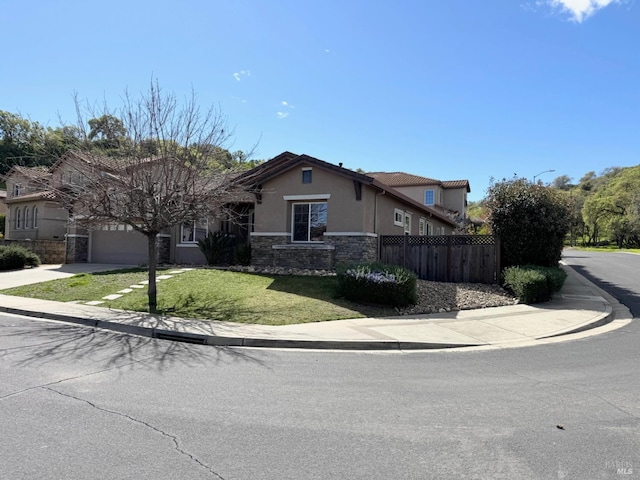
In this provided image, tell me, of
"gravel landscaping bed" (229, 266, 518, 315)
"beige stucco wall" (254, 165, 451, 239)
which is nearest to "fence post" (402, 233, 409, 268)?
"beige stucco wall" (254, 165, 451, 239)

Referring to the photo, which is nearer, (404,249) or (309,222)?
(404,249)

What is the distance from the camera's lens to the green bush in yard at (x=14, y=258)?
63.1 feet

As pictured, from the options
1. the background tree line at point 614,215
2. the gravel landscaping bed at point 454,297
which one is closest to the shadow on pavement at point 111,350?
the gravel landscaping bed at point 454,297

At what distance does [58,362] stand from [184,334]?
236 centimetres

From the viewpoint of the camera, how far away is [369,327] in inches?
364

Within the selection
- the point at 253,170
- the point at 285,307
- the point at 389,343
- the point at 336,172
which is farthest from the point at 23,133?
the point at 389,343

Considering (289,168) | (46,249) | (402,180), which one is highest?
(402,180)

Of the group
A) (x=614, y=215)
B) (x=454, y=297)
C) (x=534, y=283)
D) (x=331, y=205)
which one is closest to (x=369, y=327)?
(x=454, y=297)

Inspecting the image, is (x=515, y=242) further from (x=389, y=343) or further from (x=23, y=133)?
(x=23, y=133)

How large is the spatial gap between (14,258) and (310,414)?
2040cm

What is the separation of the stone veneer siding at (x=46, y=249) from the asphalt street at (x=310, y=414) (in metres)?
18.3

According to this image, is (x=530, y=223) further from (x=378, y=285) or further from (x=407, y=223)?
(x=407, y=223)

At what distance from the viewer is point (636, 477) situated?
3.30 meters

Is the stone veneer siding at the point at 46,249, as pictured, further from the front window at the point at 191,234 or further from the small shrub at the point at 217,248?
the small shrub at the point at 217,248
